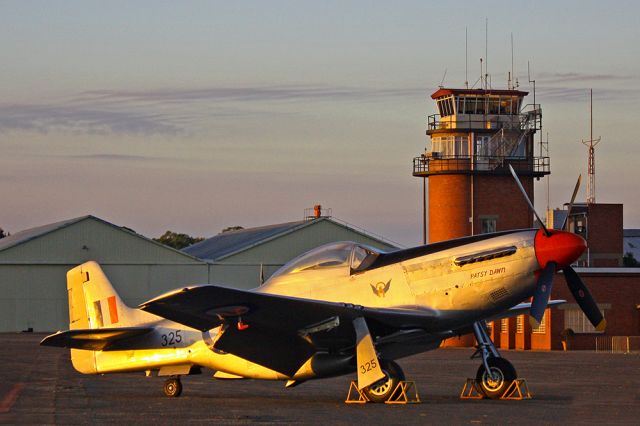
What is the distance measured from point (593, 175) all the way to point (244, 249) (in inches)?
880

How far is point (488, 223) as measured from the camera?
177 ft

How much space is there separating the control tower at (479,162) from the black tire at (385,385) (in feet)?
117

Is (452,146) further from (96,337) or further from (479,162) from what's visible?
(96,337)

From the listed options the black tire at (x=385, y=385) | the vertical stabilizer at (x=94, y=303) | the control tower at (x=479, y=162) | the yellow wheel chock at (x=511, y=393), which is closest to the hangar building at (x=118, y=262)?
the control tower at (x=479, y=162)

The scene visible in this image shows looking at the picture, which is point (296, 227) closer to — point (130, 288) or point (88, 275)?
point (130, 288)

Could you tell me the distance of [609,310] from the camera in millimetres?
48812

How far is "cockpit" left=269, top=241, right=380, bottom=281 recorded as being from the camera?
1870 cm

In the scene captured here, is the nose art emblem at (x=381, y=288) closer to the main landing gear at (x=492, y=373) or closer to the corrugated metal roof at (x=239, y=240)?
the main landing gear at (x=492, y=373)

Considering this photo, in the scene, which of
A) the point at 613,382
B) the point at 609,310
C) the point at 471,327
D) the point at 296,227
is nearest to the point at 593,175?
the point at 296,227

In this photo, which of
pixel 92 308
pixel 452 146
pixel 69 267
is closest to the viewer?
pixel 92 308

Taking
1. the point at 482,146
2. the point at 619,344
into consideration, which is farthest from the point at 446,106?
the point at 619,344

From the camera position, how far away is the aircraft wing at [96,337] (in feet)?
63.0

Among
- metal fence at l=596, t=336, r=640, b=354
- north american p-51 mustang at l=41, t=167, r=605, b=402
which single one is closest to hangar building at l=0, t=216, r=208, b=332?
metal fence at l=596, t=336, r=640, b=354

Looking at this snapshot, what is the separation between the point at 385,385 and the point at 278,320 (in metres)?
1.96
